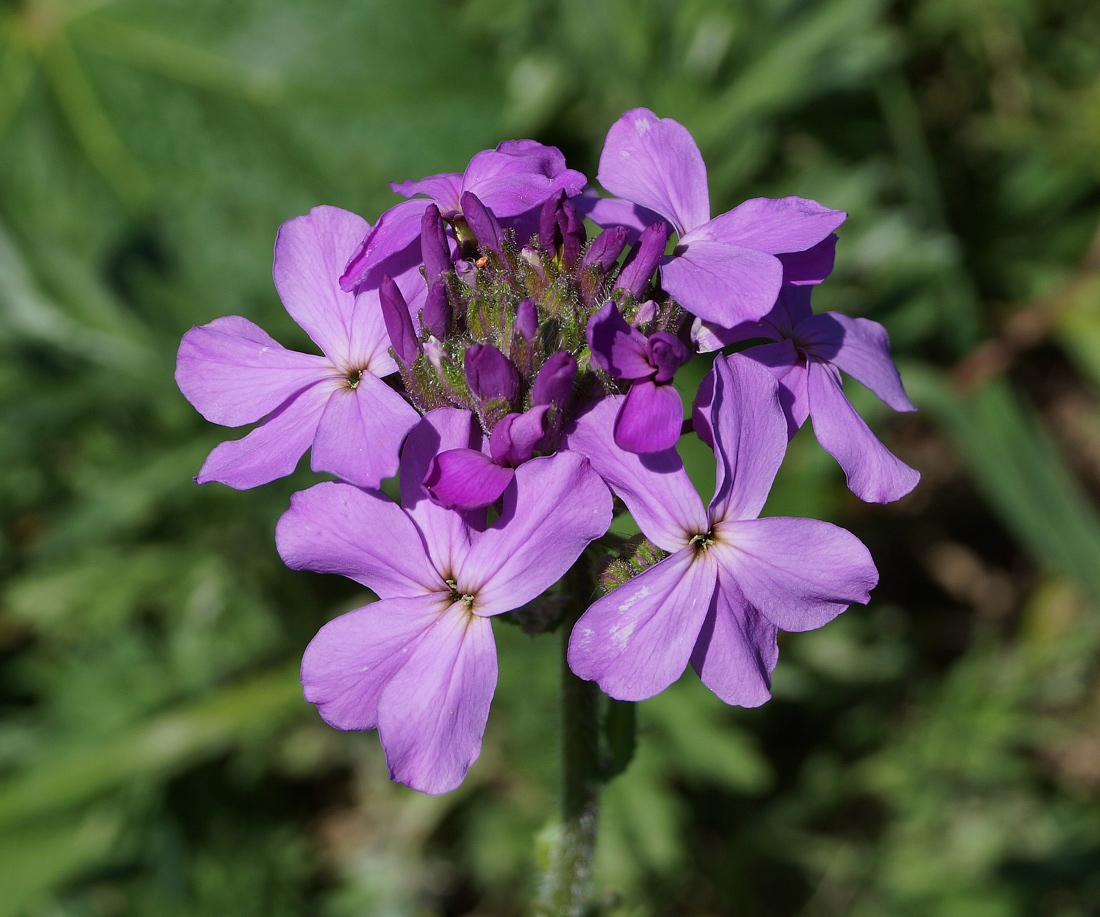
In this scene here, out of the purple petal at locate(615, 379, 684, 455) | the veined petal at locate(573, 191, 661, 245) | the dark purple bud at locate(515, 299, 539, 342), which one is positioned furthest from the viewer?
the veined petal at locate(573, 191, 661, 245)

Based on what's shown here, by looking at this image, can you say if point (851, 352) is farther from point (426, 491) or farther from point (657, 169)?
point (426, 491)

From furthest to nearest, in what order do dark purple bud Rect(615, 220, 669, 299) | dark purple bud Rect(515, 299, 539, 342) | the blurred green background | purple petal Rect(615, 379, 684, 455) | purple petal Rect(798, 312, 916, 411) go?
1. the blurred green background
2. purple petal Rect(798, 312, 916, 411)
3. dark purple bud Rect(615, 220, 669, 299)
4. dark purple bud Rect(515, 299, 539, 342)
5. purple petal Rect(615, 379, 684, 455)

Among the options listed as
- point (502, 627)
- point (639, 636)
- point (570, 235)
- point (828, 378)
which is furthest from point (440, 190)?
point (502, 627)

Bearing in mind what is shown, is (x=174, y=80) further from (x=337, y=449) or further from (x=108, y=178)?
(x=337, y=449)

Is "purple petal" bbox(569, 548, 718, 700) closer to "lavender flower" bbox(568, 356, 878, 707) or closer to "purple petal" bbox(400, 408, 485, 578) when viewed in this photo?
"lavender flower" bbox(568, 356, 878, 707)

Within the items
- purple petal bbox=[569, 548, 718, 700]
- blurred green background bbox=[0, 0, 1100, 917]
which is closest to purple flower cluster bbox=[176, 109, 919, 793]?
purple petal bbox=[569, 548, 718, 700]

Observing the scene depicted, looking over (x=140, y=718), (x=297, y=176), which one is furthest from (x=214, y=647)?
(x=297, y=176)

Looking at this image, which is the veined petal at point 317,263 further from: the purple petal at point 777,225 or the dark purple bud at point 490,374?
the purple petal at point 777,225

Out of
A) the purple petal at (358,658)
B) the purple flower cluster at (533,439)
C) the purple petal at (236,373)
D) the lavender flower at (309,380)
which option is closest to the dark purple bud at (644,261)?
the purple flower cluster at (533,439)
